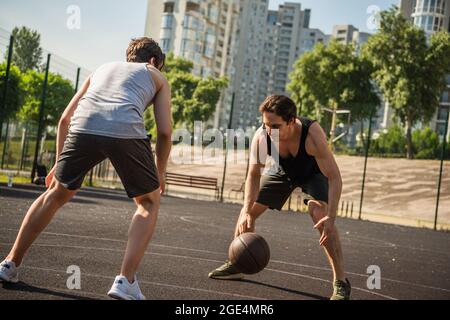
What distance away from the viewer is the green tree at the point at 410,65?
41.5 meters

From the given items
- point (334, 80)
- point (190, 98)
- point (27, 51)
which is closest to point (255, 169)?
point (27, 51)

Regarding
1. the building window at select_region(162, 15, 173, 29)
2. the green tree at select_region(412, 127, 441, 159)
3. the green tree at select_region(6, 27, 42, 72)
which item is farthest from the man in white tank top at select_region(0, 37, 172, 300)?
the building window at select_region(162, 15, 173, 29)

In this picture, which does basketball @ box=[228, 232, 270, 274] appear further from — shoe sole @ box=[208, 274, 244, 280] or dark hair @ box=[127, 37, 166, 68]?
dark hair @ box=[127, 37, 166, 68]

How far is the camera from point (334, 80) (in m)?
48.6

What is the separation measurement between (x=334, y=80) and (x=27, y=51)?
25.3m

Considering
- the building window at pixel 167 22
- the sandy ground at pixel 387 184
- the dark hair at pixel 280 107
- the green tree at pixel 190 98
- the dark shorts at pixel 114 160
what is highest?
the building window at pixel 167 22

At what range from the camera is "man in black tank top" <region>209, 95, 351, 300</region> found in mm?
4648

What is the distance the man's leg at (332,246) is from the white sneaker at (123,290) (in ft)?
6.04

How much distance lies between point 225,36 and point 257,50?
48675 mm

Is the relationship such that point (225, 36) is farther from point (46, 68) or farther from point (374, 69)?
point (46, 68)

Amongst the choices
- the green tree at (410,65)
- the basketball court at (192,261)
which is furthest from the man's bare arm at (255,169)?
the green tree at (410,65)

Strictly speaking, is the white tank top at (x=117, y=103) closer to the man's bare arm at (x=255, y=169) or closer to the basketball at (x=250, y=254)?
the man's bare arm at (x=255, y=169)

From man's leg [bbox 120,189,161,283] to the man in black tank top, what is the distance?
135cm

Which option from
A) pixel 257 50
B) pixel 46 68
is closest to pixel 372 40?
pixel 46 68
